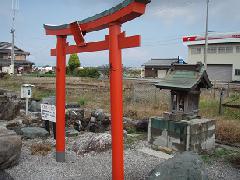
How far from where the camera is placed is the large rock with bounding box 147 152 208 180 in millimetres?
4580

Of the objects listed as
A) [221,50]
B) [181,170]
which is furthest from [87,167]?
[221,50]

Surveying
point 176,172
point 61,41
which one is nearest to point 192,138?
point 176,172

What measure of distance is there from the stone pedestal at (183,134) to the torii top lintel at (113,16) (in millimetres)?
3289

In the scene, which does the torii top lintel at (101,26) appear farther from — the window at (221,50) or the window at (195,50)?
the window at (195,50)

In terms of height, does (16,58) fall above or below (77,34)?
above

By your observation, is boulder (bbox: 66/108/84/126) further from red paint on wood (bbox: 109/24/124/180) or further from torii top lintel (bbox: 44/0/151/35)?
red paint on wood (bbox: 109/24/124/180)

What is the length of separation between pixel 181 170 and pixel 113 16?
2492 mm

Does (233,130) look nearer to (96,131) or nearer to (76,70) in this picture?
(96,131)

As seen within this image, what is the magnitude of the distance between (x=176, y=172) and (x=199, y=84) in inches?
150

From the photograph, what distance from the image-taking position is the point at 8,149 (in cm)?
604

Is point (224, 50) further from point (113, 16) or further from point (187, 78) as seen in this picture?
point (113, 16)

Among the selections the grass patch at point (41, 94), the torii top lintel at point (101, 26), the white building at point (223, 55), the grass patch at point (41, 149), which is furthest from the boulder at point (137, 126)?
the white building at point (223, 55)

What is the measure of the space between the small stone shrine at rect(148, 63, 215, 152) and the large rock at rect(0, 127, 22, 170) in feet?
11.4

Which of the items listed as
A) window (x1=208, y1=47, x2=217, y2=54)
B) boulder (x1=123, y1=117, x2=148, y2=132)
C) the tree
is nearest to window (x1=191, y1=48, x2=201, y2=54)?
window (x1=208, y1=47, x2=217, y2=54)
